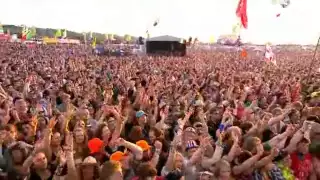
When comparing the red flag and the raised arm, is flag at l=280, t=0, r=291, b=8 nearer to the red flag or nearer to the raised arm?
the red flag

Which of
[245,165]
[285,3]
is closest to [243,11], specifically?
[285,3]

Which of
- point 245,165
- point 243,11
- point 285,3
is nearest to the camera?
point 245,165

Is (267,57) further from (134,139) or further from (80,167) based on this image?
(80,167)

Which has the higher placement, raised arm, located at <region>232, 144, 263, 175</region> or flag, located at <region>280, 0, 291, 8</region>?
flag, located at <region>280, 0, 291, 8</region>

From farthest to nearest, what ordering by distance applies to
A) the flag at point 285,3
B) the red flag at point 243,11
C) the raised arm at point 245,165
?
the red flag at point 243,11 → the flag at point 285,3 → the raised arm at point 245,165

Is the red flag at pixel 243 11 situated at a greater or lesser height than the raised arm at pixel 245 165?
greater

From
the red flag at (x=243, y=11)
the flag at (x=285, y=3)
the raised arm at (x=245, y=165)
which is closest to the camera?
the raised arm at (x=245, y=165)

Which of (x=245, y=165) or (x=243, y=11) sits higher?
(x=243, y=11)

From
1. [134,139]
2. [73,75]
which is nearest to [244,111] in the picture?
[134,139]

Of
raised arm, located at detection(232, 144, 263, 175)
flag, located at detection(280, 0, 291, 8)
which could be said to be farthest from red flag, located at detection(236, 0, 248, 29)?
raised arm, located at detection(232, 144, 263, 175)

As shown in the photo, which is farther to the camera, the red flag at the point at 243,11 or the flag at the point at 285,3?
the red flag at the point at 243,11

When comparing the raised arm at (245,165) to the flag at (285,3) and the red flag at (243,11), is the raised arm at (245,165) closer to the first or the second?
the flag at (285,3)

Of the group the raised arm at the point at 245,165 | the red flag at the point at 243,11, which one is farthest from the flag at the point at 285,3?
the raised arm at the point at 245,165

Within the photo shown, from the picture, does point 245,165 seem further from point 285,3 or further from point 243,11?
point 243,11
